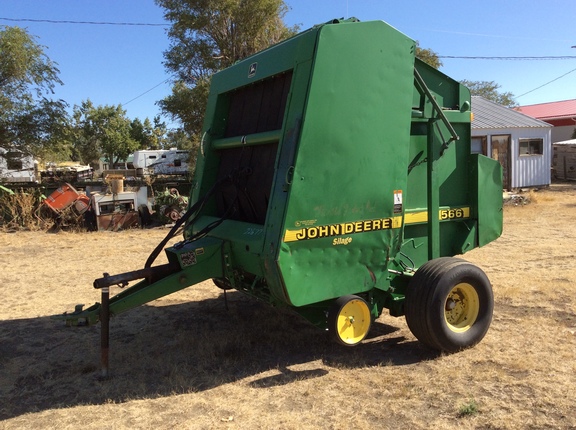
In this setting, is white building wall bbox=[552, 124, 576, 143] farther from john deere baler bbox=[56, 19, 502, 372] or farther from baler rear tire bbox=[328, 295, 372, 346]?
baler rear tire bbox=[328, 295, 372, 346]

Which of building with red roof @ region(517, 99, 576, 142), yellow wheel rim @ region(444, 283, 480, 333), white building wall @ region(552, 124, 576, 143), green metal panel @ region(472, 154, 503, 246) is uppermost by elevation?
building with red roof @ region(517, 99, 576, 142)

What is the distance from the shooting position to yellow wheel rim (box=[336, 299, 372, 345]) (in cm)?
396

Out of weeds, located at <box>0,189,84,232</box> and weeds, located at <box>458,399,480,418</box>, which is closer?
weeds, located at <box>458,399,480,418</box>

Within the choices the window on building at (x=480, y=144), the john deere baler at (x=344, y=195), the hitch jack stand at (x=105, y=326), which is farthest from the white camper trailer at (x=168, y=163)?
the hitch jack stand at (x=105, y=326)

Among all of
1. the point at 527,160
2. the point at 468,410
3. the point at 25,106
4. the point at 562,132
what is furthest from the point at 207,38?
the point at 562,132

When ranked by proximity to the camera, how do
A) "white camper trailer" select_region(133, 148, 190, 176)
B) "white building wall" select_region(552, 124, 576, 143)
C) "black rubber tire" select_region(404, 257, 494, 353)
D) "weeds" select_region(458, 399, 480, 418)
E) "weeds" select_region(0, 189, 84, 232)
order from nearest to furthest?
"weeds" select_region(458, 399, 480, 418), "black rubber tire" select_region(404, 257, 494, 353), "weeds" select_region(0, 189, 84, 232), "white camper trailer" select_region(133, 148, 190, 176), "white building wall" select_region(552, 124, 576, 143)

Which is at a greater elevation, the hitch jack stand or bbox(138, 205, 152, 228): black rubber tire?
bbox(138, 205, 152, 228): black rubber tire

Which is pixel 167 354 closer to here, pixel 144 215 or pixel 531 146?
pixel 144 215

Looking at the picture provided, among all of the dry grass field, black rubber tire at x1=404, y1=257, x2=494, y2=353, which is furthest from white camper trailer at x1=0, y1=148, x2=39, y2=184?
black rubber tire at x1=404, y1=257, x2=494, y2=353

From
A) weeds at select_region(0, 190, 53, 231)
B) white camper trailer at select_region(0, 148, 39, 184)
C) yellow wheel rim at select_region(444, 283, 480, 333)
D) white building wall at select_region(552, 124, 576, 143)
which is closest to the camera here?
yellow wheel rim at select_region(444, 283, 480, 333)

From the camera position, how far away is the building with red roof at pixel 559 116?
30906 mm

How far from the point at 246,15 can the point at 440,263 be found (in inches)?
573

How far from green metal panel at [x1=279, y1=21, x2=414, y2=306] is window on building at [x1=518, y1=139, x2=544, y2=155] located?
60.4 feet

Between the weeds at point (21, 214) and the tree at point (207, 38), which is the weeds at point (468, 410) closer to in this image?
the weeds at point (21, 214)
